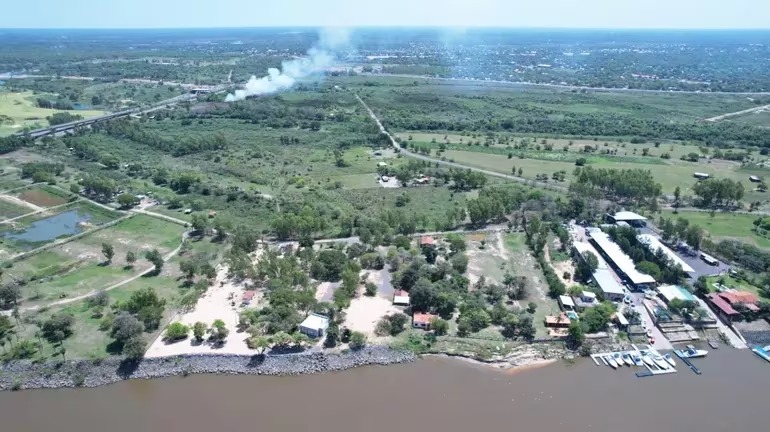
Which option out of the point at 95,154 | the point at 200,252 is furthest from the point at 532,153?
the point at 95,154

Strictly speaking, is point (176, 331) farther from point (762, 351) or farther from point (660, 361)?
point (762, 351)

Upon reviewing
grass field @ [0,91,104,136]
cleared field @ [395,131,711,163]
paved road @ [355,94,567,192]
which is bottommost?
paved road @ [355,94,567,192]

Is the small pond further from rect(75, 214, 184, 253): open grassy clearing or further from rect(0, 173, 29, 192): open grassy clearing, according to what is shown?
rect(0, 173, 29, 192): open grassy clearing

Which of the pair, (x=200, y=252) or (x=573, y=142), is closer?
(x=200, y=252)

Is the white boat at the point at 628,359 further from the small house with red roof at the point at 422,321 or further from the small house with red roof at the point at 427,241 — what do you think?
the small house with red roof at the point at 427,241

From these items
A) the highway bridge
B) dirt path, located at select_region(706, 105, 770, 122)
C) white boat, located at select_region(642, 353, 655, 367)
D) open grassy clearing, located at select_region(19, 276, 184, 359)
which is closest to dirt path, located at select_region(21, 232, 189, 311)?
open grassy clearing, located at select_region(19, 276, 184, 359)

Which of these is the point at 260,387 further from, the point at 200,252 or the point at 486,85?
the point at 486,85
